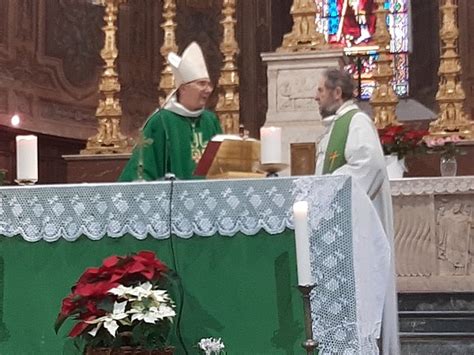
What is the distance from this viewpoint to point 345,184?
390cm

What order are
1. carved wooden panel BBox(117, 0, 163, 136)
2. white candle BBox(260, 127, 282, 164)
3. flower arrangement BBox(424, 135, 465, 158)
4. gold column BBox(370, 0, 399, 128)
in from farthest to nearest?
carved wooden panel BBox(117, 0, 163, 136)
gold column BBox(370, 0, 399, 128)
flower arrangement BBox(424, 135, 465, 158)
white candle BBox(260, 127, 282, 164)

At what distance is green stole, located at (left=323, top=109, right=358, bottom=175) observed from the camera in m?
4.98

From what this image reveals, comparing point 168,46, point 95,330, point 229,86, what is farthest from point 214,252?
point 168,46

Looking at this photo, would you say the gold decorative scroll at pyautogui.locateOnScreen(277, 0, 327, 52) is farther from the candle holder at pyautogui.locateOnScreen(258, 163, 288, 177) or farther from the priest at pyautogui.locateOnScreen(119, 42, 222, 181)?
the candle holder at pyautogui.locateOnScreen(258, 163, 288, 177)

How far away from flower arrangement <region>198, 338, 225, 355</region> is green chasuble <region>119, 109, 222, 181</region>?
4.32 ft

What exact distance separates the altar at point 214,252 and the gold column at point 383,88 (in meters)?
4.70

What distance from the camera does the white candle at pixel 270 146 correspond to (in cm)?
410

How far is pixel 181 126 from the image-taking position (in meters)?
5.32

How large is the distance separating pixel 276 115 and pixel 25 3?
4.27 meters

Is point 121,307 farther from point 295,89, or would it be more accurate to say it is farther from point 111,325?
point 295,89

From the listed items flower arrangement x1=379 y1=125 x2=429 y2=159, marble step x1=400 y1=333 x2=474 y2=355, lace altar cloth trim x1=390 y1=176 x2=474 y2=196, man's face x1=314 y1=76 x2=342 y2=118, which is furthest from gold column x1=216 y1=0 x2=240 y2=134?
man's face x1=314 y1=76 x2=342 y2=118

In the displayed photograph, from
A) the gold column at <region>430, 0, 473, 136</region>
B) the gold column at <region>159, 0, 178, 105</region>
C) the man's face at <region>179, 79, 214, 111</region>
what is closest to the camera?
the man's face at <region>179, 79, 214, 111</region>

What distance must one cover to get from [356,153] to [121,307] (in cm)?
164

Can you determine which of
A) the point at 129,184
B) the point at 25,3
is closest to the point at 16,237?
the point at 129,184
